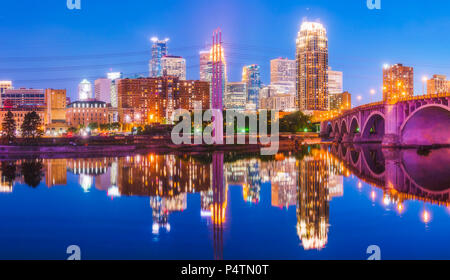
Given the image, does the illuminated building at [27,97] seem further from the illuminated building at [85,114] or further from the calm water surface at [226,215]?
the calm water surface at [226,215]

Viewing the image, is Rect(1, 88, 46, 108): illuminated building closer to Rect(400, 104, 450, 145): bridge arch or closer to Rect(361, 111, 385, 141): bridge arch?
Rect(361, 111, 385, 141): bridge arch

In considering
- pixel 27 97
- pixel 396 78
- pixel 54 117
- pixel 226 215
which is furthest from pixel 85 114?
pixel 226 215

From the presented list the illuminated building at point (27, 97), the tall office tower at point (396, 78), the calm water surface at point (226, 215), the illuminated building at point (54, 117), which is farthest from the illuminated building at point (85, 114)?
the calm water surface at point (226, 215)

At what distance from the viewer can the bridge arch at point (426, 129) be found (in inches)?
2729

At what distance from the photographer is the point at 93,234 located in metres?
16.3

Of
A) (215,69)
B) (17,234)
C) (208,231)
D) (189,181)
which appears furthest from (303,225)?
(215,69)

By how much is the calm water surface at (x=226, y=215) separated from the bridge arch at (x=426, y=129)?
38489 mm

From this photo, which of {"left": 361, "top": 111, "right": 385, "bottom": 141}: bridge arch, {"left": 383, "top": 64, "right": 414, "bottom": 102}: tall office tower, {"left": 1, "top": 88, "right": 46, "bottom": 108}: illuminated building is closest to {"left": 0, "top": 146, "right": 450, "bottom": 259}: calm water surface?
{"left": 361, "top": 111, "right": 385, "bottom": 141}: bridge arch

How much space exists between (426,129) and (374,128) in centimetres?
3141

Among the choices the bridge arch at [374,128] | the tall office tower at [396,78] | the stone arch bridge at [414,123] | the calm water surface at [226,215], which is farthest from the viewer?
the tall office tower at [396,78]

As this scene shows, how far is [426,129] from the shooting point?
233 ft

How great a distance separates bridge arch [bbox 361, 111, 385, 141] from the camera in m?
90.9

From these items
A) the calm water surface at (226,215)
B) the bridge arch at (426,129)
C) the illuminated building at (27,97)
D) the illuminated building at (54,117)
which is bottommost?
the calm water surface at (226,215)

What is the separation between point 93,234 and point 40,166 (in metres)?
30.5
